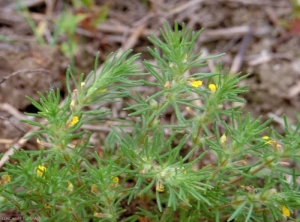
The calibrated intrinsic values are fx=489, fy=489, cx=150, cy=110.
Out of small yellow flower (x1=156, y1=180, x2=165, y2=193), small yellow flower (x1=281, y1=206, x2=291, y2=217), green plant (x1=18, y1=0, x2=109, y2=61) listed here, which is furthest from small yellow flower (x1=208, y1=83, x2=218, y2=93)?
green plant (x1=18, y1=0, x2=109, y2=61)

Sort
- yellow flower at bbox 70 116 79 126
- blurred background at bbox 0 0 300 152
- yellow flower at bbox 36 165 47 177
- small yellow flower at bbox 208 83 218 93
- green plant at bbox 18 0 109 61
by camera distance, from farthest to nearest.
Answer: green plant at bbox 18 0 109 61 < blurred background at bbox 0 0 300 152 < small yellow flower at bbox 208 83 218 93 < yellow flower at bbox 70 116 79 126 < yellow flower at bbox 36 165 47 177

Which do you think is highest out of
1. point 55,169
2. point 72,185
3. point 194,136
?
point 55,169

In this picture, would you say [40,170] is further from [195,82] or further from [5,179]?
[195,82]

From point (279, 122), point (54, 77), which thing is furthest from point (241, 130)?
point (54, 77)

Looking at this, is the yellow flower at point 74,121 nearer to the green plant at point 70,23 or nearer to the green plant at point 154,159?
the green plant at point 154,159

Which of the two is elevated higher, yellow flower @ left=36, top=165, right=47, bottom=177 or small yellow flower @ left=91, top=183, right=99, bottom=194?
yellow flower @ left=36, top=165, right=47, bottom=177

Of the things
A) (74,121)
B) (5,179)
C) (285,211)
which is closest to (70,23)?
(74,121)

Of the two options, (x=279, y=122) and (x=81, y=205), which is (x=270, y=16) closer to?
(x=279, y=122)

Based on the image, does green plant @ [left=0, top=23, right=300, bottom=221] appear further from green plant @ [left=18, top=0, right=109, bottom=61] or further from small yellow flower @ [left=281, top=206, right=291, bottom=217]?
green plant @ [left=18, top=0, right=109, bottom=61]
